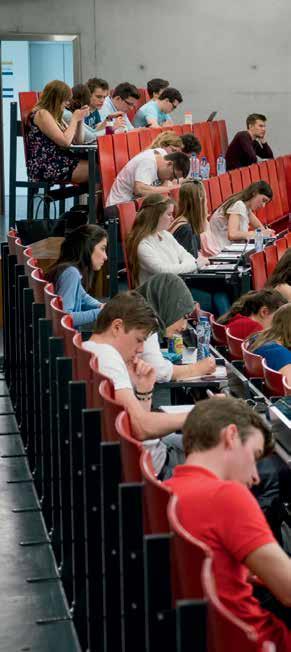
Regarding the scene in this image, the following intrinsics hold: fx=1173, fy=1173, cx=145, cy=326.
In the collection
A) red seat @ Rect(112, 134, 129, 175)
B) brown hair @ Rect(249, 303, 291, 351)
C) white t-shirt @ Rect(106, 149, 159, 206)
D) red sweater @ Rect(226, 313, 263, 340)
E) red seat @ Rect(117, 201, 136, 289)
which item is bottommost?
red sweater @ Rect(226, 313, 263, 340)

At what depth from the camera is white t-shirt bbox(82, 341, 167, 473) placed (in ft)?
14.2

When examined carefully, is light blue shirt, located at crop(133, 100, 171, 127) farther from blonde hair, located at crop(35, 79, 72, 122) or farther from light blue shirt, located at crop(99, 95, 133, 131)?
blonde hair, located at crop(35, 79, 72, 122)

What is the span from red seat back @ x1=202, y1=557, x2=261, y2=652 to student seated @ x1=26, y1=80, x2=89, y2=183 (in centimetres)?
702

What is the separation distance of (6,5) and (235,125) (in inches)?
133

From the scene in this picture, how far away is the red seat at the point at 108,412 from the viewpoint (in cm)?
317

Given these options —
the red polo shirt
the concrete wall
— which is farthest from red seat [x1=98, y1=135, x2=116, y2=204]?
the red polo shirt

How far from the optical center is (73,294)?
257 inches

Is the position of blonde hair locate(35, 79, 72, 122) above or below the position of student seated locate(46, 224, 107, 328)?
above

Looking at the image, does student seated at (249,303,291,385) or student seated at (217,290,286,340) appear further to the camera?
student seated at (217,290,286,340)

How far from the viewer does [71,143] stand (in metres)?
9.20

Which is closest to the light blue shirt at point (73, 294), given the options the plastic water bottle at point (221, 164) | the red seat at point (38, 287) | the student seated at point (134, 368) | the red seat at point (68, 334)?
the red seat at point (38, 287)

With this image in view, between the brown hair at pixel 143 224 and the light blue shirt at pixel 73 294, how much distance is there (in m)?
0.99

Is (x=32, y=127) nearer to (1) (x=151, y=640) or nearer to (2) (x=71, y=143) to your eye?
(2) (x=71, y=143)

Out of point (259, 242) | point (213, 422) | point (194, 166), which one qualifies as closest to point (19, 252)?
point (259, 242)
